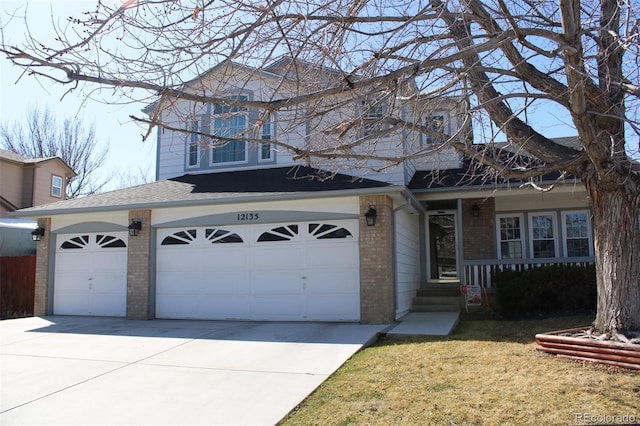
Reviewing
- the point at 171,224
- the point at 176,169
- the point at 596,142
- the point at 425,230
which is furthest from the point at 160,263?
the point at 596,142

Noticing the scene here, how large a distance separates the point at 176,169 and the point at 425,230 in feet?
26.1

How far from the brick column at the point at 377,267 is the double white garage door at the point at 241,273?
28 centimetres

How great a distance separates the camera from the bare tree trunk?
6.75 meters

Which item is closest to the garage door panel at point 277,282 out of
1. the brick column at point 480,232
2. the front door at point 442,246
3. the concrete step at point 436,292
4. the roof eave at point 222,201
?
the roof eave at point 222,201

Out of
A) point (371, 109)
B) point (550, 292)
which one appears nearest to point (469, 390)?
point (371, 109)

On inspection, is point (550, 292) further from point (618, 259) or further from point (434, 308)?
point (618, 259)

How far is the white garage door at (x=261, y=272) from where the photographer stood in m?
11.1

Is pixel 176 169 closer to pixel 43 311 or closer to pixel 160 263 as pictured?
pixel 160 263

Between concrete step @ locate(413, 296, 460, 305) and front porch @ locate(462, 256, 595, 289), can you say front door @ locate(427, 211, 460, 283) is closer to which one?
concrete step @ locate(413, 296, 460, 305)

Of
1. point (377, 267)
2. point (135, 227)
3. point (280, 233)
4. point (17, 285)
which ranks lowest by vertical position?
point (17, 285)

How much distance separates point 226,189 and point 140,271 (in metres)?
3.04

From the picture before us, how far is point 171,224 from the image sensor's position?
12.6m

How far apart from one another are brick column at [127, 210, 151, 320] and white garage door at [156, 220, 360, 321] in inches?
11.5

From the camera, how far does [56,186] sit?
1059 inches
